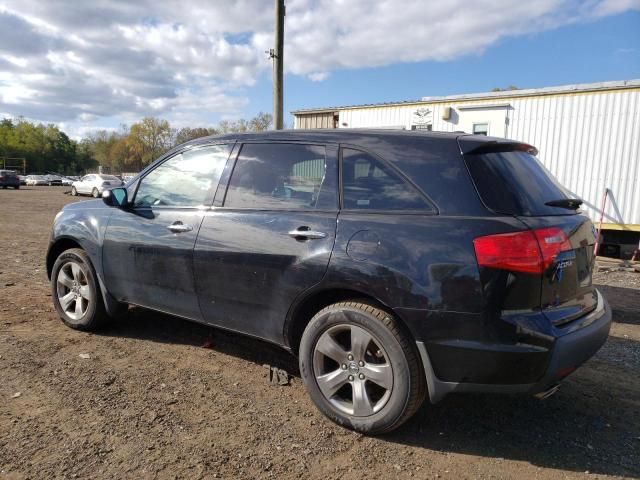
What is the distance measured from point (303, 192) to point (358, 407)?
1.38 meters

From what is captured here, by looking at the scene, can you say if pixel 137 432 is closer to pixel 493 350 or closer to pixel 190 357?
pixel 190 357

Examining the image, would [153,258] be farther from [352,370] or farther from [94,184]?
[94,184]

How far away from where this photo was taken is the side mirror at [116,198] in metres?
4.04

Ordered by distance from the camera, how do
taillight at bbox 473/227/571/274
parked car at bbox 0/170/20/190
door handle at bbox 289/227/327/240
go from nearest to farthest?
1. taillight at bbox 473/227/571/274
2. door handle at bbox 289/227/327/240
3. parked car at bbox 0/170/20/190

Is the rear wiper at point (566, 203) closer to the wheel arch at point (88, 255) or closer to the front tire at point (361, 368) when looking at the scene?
the front tire at point (361, 368)

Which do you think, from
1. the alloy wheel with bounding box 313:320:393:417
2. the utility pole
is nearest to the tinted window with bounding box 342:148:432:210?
the alloy wheel with bounding box 313:320:393:417

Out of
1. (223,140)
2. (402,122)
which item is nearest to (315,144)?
(223,140)

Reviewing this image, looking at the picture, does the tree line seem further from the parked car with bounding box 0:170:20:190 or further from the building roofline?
the building roofline

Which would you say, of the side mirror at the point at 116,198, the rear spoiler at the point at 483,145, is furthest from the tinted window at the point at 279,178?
the side mirror at the point at 116,198

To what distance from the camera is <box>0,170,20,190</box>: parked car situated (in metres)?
37.7

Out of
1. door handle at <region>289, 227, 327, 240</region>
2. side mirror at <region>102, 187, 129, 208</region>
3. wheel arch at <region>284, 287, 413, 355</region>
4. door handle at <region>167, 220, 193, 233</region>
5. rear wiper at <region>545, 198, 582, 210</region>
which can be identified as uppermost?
rear wiper at <region>545, 198, 582, 210</region>

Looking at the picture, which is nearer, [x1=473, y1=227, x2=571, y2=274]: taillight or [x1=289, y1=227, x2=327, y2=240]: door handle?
[x1=473, y1=227, x2=571, y2=274]: taillight

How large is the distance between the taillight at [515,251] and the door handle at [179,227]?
208cm

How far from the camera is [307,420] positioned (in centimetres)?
299
